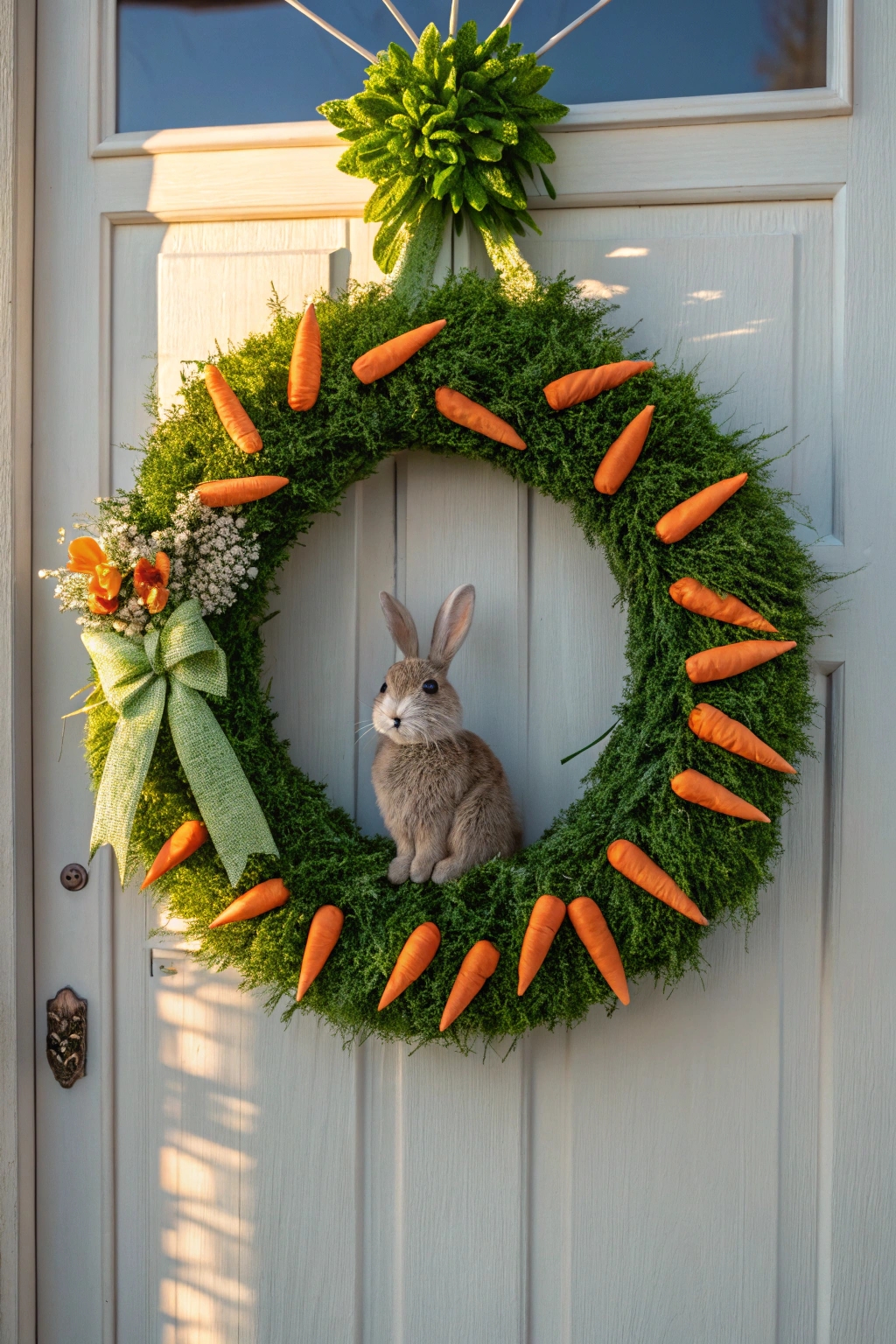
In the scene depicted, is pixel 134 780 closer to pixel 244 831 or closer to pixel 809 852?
pixel 244 831

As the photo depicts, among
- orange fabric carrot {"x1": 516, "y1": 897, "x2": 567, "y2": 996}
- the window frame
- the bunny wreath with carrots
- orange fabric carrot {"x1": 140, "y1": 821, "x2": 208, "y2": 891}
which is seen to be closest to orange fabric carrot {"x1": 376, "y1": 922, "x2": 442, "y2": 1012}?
the bunny wreath with carrots

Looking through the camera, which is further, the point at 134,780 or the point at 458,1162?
the point at 458,1162

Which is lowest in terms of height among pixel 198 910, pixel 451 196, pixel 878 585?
pixel 198 910

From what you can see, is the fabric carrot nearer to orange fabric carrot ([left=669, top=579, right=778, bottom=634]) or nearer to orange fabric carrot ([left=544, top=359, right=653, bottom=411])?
orange fabric carrot ([left=544, top=359, right=653, bottom=411])

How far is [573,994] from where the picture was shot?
1096mm

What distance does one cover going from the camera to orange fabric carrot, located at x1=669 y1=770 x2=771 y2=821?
1.05m

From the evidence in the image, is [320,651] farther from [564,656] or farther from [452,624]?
[564,656]

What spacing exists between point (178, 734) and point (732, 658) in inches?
29.7

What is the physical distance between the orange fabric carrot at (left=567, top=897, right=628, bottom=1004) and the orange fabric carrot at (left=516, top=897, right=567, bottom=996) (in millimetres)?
24

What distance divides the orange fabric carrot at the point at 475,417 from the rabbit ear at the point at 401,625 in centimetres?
26

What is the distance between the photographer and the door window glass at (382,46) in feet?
4.11

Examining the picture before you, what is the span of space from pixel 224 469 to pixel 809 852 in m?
1.05

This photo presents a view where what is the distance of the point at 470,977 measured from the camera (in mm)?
1070

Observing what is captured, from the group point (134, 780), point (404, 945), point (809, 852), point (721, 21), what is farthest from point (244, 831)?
point (721, 21)
